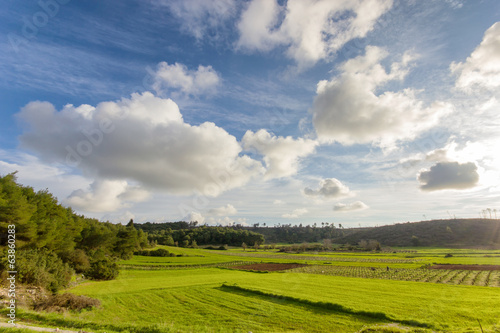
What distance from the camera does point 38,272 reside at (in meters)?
29.2

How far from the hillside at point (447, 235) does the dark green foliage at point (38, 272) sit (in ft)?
595

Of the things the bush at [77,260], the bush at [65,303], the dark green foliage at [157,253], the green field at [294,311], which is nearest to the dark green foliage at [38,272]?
the bush at [65,303]

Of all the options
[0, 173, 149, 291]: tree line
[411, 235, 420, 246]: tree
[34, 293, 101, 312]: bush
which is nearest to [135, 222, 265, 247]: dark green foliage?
[411, 235, 420, 246]: tree

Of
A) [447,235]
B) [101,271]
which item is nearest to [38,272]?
[101,271]

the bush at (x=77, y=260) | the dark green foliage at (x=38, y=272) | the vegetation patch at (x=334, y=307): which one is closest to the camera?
the vegetation patch at (x=334, y=307)

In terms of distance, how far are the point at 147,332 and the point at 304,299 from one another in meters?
17.0

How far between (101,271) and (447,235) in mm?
194231

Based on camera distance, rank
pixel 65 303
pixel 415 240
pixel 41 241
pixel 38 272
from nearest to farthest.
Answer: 1. pixel 65 303
2. pixel 38 272
3. pixel 41 241
4. pixel 415 240

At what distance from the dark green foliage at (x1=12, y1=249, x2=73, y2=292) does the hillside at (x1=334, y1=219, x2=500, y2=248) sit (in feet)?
595

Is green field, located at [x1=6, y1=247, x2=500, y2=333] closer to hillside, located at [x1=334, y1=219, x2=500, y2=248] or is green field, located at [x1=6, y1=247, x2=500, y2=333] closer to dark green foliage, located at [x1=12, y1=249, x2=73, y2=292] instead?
dark green foliage, located at [x1=12, y1=249, x2=73, y2=292]

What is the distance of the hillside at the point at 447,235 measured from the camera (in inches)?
5787

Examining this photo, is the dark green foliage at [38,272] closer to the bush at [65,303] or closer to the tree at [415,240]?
the bush at [65,303]

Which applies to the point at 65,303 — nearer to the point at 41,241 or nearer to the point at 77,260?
the point at 41,241

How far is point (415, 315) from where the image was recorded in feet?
66.7
